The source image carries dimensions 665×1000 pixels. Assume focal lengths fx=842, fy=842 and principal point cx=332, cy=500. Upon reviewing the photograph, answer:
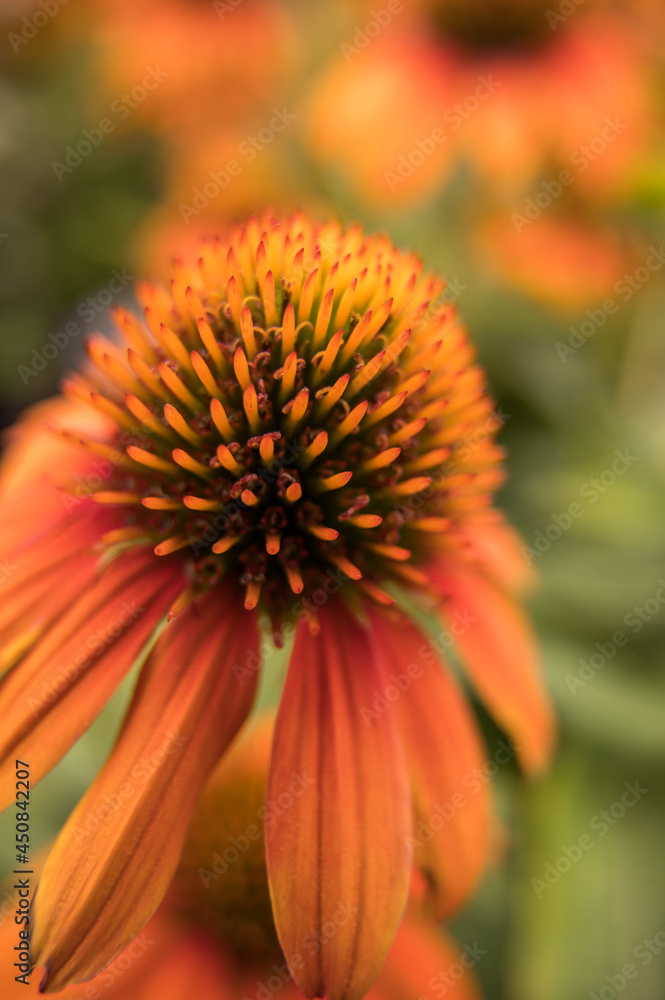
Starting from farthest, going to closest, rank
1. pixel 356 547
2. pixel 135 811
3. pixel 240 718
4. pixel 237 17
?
pixel 237 17 → pixel 356 547 → pixel 240 718 → pixel 135 811

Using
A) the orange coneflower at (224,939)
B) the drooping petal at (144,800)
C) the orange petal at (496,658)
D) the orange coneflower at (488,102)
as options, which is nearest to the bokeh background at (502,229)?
the orange coneflower at (488,102)

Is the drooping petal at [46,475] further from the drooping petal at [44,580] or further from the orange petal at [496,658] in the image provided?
the orange petal at [496,658]

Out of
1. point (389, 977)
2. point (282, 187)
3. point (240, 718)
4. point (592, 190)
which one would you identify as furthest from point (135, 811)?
point (282, 187)

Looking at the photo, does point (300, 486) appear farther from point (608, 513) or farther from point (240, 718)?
point (608, 513)

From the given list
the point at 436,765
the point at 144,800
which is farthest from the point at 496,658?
the point at 144,800

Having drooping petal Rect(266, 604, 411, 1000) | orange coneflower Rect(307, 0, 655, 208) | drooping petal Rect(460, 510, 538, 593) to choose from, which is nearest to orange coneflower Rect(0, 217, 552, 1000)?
drooping petal Rect(266, 604, 411, 1000)

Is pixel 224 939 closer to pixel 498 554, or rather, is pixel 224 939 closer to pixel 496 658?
pixel 496 658
